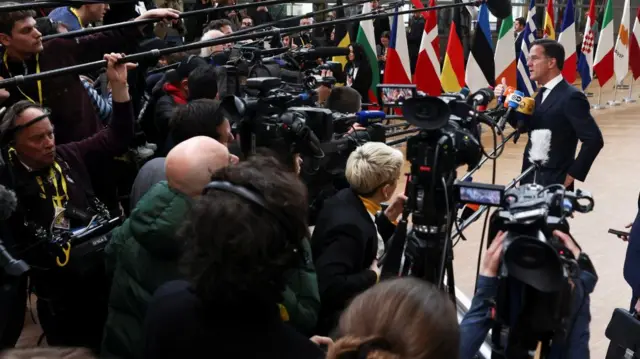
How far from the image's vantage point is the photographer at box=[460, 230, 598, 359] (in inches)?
57.5

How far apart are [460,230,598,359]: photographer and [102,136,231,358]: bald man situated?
681 mm

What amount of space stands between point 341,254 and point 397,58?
5.53 m

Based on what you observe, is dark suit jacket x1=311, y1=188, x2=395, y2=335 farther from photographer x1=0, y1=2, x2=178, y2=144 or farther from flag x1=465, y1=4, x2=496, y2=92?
flag x1=465, y1=4, x2=496, y2=92

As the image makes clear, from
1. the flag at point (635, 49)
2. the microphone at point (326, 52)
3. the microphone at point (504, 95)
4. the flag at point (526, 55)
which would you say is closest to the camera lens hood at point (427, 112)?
the microphone at point (504, 95)

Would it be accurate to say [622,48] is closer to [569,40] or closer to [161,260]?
[569,40]

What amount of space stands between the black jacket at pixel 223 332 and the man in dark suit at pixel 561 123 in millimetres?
2603

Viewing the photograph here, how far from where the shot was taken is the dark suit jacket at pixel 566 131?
3.61 m

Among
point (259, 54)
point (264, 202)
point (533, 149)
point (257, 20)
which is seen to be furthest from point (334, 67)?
point (257, 20)

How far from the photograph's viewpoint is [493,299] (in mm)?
1520

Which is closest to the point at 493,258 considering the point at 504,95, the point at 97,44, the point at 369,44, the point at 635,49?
the point at 504,95

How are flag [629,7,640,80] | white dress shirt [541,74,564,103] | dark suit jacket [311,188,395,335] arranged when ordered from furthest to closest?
1. flag [629,7,640,80]
2. white dress shirt [541,74,564,103]
3. dark suit jacket [311,188,395,335]

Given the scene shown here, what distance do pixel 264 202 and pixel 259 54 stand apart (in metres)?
2.60

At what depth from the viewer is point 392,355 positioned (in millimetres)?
988

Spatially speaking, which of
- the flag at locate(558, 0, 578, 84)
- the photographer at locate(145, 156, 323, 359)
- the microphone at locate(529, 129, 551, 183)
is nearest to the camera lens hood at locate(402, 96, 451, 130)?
A: the microphone at locate(529, 129, 551, 183)
